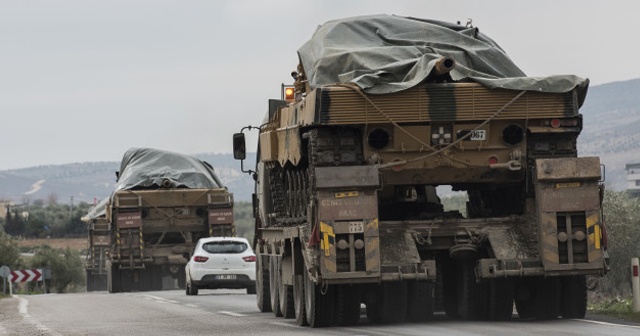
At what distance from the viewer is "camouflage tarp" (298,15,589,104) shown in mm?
18969

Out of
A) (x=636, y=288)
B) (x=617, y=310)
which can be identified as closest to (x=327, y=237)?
(x=636, y=288)

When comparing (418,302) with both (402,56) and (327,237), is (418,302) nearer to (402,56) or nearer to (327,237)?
(327,237)

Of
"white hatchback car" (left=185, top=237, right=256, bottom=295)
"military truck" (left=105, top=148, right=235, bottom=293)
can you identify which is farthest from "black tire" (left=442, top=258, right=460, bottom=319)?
"military truck" (left=105, top=148, right=235, bottom=293)

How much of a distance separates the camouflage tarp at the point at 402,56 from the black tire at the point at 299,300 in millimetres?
2637

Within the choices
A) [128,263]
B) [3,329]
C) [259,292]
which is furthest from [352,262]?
[128,263]

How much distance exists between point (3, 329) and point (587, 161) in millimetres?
8409

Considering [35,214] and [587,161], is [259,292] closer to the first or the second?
[587,161]

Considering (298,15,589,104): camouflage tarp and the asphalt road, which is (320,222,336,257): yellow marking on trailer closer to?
the asphalt road

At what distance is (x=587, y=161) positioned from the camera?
735 inches

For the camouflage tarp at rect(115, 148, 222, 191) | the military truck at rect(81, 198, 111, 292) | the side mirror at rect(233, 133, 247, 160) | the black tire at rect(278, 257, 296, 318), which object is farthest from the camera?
the military truck at rect(81, 198, 111, 292)

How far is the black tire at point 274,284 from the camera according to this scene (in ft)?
75.3

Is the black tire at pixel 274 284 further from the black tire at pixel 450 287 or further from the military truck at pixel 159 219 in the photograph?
the military truck at pixel 159 219

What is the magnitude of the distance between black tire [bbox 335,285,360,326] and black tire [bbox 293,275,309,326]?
0.70 m

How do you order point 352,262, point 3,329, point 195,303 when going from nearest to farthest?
point 352,262 < point 3,329 < point 195,303
